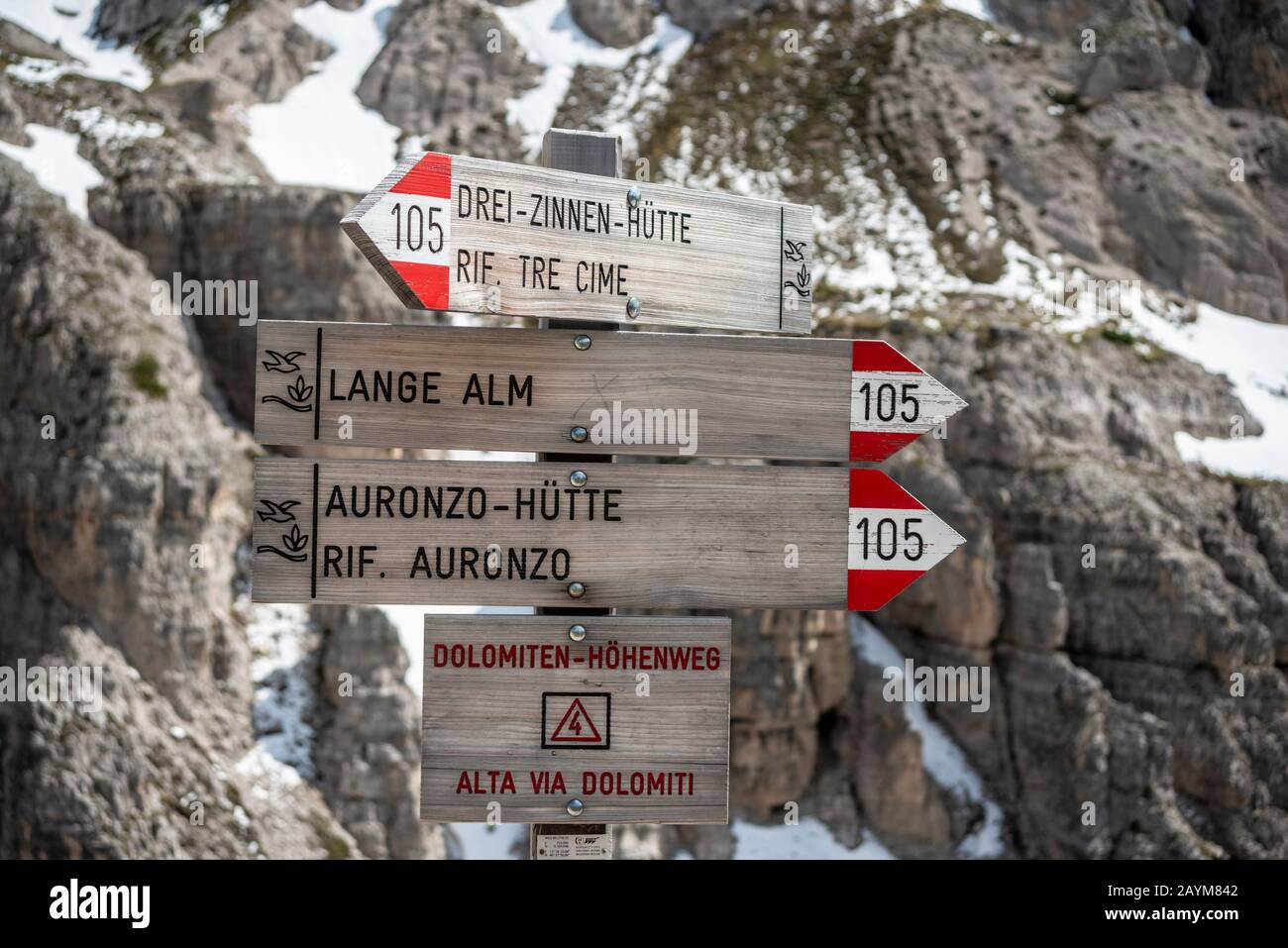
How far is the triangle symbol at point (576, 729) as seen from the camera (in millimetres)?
3910

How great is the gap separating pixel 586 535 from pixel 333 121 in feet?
117

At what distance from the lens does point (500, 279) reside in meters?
3.91

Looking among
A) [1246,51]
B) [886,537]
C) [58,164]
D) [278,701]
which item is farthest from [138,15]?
[886,537]

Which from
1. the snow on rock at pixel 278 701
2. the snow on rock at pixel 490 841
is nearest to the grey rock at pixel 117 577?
the snow on rock at pixel 278 701

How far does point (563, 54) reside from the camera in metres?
41.2

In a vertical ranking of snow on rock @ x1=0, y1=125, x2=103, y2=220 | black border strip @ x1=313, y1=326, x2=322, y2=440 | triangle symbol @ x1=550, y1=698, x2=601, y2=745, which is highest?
snow on rock @ x1=0, y1=125, x2=103, y2=220

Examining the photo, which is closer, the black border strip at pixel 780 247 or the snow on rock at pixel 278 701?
the black border strip at pixel 780 247

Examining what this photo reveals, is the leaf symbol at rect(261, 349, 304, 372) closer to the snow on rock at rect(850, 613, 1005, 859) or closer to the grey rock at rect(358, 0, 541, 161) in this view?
the snow on rock at rect(850, 613, 1005, 859)

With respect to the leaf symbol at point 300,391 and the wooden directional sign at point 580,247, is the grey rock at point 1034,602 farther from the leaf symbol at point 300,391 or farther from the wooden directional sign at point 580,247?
the leaf symbol at point 300,391

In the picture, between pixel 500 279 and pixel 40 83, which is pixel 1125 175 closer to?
pixel 40 83

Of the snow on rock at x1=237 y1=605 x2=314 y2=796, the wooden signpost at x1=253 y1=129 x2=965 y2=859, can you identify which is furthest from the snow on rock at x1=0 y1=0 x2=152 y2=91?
the wooden signpost at x1=253 y1=129 x2=965 y2=859

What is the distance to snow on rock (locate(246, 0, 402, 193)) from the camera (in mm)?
33344

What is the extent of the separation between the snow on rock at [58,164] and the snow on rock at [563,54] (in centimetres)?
1349

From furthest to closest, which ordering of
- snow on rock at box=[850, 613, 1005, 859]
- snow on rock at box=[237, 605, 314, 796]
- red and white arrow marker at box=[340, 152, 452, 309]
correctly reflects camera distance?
snow on rock at box=[850, 613, 1005, 859], snow on rock at box=[237, 605, 314, 796], red and white arrow marker at box=[340, 152, 452, 309]
